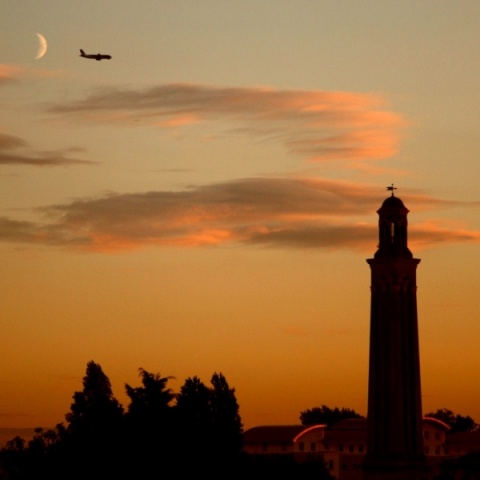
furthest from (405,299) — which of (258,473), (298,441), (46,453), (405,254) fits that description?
(46,453)

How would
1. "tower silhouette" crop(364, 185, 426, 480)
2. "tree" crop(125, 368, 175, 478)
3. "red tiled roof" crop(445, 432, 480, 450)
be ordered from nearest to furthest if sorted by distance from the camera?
"tree" crop(125, 368, 175, 478) → "tower silhouette" crop(364, 185, 426, 480) → "red tiled roof" crop(445, 432, 480, 450)

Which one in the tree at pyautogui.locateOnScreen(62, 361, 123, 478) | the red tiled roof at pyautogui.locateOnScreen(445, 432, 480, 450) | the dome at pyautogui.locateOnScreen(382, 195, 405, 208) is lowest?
the tree at pyautogui.locateOnScreen(62, 361, 123, 478)

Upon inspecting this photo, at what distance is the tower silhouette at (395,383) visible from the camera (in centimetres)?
15088

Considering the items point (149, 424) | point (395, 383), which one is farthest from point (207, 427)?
point (395, 383)

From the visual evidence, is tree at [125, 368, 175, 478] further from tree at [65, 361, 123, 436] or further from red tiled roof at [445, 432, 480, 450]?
red tiled roof at [445, 432, 480, 450]

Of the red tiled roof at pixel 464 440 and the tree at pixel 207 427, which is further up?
the red tiled roof at pixel 464 440

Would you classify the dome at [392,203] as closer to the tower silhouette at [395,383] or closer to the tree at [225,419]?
the tower silhouette at [395,383]

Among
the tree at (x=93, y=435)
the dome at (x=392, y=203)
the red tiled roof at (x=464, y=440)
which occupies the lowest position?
the tree at (x=93, y=435)

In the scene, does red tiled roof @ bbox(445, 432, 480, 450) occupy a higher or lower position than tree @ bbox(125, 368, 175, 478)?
higher

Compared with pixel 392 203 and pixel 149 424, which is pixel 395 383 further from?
pixel 149 424

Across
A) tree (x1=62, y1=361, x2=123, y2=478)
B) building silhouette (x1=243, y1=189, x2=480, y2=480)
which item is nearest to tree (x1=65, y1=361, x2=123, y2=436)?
tree (x1=62, y1=361, x2=123, y2=478)

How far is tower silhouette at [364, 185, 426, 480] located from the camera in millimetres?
150875

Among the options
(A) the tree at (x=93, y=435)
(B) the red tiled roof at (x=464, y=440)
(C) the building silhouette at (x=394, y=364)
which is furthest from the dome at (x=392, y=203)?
(A) the tree at (x=93, y=435)

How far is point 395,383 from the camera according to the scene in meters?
151
